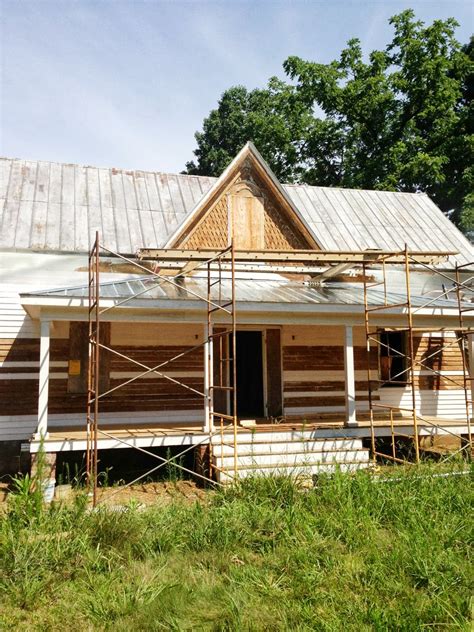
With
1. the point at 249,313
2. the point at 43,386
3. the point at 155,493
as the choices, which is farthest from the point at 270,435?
the point at 43,386

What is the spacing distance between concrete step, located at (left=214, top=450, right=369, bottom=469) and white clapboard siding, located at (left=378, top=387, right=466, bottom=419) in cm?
372

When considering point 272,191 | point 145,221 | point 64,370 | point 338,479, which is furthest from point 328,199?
point 338,479

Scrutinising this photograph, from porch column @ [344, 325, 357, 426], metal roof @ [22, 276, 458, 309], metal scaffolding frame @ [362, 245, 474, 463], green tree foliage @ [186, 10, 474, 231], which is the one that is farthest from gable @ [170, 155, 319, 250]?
green tree foliage @ [186, 10, 474, 231]

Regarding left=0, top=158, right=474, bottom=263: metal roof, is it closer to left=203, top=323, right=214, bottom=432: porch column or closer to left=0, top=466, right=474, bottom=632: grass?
left=203, top=323, right=214, bottom=432: porch column

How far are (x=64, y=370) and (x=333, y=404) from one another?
6.50 meters

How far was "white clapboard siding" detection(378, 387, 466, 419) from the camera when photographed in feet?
46.7

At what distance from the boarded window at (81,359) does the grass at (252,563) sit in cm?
528

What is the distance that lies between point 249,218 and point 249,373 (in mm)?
4035

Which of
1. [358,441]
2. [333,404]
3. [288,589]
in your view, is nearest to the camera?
[288,589]

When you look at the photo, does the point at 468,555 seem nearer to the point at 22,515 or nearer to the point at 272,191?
the point at 22,515

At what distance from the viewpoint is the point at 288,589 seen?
17.3 ft

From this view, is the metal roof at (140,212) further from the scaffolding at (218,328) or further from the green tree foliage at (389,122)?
the green tree foliage at (389,122)

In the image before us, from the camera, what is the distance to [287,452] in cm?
1045

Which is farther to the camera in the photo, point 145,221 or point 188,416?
point 145,221
